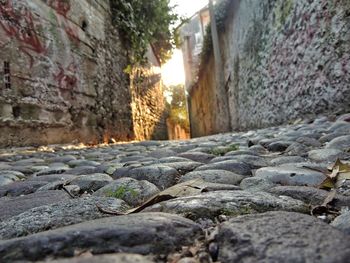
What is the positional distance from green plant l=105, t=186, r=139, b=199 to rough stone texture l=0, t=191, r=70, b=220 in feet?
0.46

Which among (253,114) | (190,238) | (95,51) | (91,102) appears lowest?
(190,238)

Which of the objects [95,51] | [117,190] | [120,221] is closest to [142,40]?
[95,51]

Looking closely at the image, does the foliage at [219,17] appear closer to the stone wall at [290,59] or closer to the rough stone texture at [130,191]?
the stone wall at [290,59]

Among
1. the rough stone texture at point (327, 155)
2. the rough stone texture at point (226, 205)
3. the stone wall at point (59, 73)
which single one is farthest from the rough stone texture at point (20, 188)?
the stone wall at point (59, 73)

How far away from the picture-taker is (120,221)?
610mm

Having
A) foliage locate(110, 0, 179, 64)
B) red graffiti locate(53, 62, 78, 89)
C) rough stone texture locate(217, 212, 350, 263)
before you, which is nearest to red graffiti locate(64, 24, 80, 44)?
red graffiti locate(53, 62, 78, 89)

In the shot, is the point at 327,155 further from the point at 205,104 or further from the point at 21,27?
the point at 205,104

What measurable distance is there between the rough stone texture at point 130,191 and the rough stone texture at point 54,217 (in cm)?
9

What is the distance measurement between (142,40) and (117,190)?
6.60 m

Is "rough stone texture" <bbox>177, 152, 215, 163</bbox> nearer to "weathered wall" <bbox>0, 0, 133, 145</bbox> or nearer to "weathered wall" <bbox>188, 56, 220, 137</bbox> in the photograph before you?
"weathered wall" <bbox>0, 0, 133, 145</bbox>

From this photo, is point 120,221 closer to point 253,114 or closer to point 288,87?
point 288,87

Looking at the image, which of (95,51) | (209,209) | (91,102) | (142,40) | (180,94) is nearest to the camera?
(209,209)

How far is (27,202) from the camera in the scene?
0.99 meters

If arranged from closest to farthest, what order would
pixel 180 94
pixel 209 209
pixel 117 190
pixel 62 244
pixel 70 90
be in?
pixel 62 244, pixel 209 209, pixel 117 190, pixel 70 90, pixel 180 94
